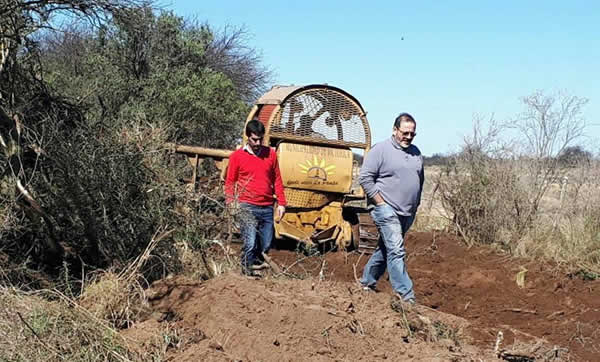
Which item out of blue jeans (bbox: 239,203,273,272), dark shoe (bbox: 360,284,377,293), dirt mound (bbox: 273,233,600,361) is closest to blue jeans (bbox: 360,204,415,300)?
dark shoe (bbox: 360,284,377,293)

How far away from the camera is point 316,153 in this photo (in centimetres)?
1309

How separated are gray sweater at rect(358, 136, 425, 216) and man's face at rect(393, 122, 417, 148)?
5 cm

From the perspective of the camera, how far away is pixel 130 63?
22078 millimetres

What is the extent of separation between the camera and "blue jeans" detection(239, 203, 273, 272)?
8578 millimetres

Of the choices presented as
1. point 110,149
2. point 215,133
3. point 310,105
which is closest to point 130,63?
point 215,133

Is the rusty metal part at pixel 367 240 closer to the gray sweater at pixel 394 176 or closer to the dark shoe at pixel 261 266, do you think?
the dark shoe at pixel 261 266

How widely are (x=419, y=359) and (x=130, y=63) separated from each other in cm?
1777

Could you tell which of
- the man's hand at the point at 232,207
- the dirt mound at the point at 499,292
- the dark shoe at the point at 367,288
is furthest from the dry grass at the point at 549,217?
the man's hand at the point at 232,207

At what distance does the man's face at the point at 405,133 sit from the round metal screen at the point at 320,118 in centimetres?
476

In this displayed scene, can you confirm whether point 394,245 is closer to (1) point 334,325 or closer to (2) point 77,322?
(1) point 334,325

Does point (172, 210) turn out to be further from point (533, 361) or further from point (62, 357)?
point (533, 361)

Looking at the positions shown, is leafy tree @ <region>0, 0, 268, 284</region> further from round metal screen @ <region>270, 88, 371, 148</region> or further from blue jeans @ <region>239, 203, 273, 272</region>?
round metal screen @ <region>270, 88, 371, 148</region>

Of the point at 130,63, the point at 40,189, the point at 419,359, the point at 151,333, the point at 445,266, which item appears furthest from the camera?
the point at 130,63

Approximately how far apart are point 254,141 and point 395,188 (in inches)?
63.5
